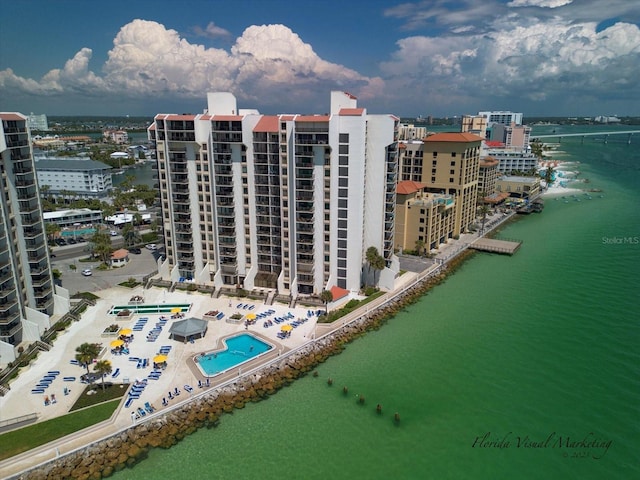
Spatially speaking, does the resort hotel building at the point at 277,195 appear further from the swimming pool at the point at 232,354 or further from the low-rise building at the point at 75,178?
the low-rise building at the point at 75,178

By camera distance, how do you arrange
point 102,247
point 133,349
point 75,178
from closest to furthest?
point 133,349, point 102,247, point 75,178

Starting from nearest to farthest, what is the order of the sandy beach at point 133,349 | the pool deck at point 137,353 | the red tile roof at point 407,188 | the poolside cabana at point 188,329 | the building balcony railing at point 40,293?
1. the pool deck at point 137,353
2. the sandy beach at point 133,349
3. the poolside cabana at point 188,329
4. the building balcony railing at point 40,293
5. the red tile roof at point 407,188

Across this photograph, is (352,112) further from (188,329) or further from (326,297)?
(188,329)

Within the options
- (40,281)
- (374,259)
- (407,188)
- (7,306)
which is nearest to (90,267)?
(40,281)

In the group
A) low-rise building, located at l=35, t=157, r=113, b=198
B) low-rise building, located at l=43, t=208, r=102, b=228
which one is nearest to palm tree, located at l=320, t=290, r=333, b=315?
low-rise building, located at l=43, t=208, r=102, b=228

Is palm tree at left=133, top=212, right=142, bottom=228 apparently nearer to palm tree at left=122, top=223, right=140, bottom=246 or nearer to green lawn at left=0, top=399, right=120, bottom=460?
A: palm tree at left=122, top=223, right=140, bottom=246

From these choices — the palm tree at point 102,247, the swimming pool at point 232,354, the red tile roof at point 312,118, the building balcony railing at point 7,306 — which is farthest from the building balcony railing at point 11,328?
the red tile roof at point 312,118
